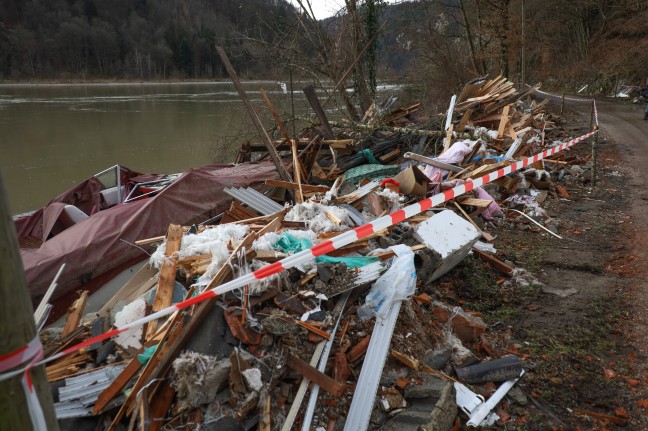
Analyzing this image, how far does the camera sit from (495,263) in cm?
528

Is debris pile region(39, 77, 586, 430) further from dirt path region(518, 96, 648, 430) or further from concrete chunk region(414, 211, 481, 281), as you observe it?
A: dirt path region(518, 96, 648, 430)

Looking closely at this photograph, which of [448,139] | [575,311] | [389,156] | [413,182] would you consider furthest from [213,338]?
[448,139]

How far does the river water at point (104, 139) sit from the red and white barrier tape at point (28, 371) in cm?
1193

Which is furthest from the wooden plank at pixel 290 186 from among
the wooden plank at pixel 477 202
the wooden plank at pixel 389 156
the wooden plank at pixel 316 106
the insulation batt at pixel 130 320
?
the wooden plank at pixel 316 106

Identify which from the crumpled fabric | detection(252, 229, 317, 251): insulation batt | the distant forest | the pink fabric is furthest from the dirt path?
the distant forest

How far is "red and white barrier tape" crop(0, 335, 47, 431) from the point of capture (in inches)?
54.8

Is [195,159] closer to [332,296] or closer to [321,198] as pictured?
[321,198]

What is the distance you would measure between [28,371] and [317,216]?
374 cm

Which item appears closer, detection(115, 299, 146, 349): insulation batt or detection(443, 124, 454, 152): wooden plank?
detection(115, 299, 146, 349): insulation batt

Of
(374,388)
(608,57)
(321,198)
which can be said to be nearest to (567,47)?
(608,57)

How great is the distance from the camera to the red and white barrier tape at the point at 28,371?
139cm

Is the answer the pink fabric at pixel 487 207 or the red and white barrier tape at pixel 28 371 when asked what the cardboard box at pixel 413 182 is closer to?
the pink fabric at pixel 487 207

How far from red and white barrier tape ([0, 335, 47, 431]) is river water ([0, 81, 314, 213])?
11932 mm

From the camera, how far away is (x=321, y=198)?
584 centimetres
